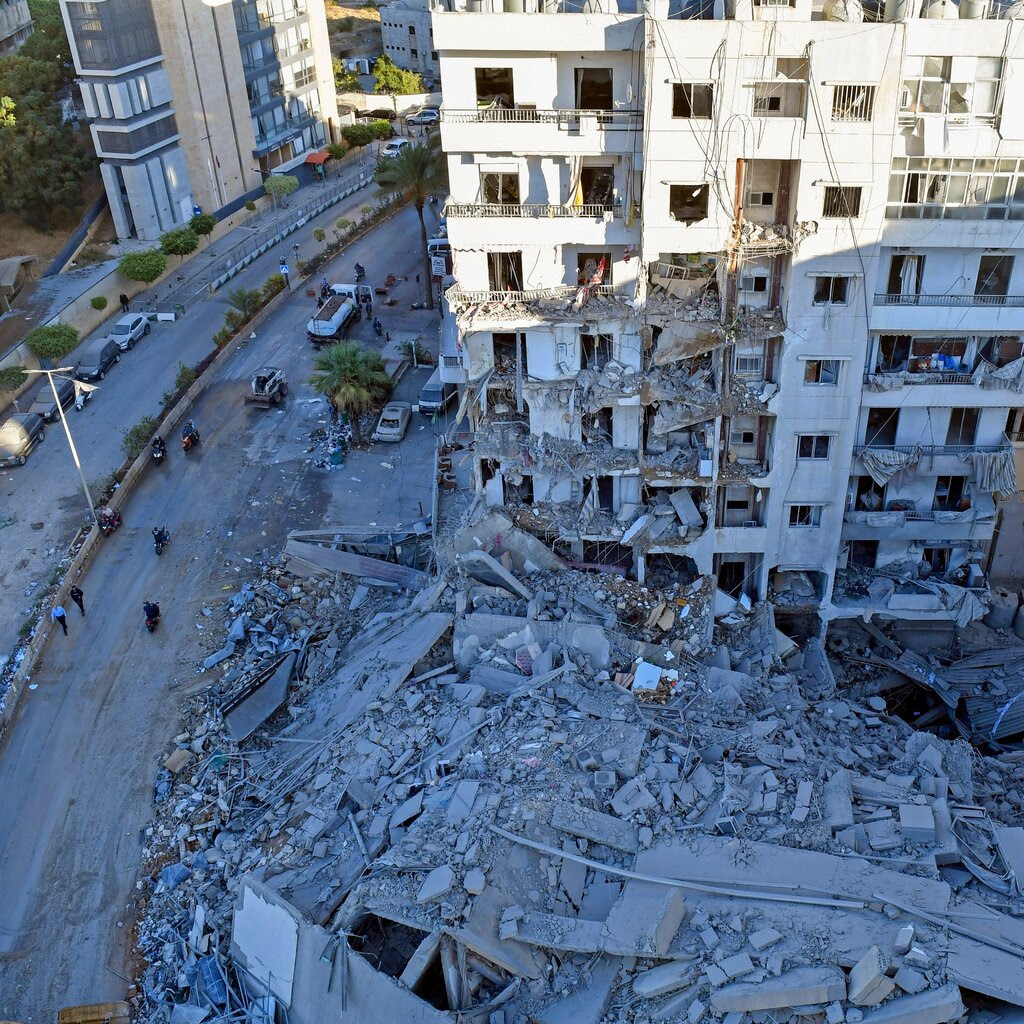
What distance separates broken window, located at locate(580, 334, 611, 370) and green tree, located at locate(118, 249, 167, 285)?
37.6m

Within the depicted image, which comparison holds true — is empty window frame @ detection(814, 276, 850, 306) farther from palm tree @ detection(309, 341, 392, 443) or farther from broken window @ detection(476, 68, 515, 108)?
palm tree @ detection(309, 341, 392, 443)

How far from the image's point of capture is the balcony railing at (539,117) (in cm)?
2928

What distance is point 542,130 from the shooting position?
29516 mm

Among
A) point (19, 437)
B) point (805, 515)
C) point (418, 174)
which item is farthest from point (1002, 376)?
point (19, 437)

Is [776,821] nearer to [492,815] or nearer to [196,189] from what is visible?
[492,815]

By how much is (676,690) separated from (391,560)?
46.0 feet

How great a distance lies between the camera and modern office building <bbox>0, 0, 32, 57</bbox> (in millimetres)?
81500

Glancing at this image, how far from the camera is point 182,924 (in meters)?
25.8

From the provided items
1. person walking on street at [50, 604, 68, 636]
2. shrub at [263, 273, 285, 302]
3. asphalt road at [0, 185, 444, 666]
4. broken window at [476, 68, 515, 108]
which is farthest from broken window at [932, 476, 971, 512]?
shrub at [263, 273, 285, 302]

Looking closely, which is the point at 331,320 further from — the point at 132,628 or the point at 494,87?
the point at 494,87

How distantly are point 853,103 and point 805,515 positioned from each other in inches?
489

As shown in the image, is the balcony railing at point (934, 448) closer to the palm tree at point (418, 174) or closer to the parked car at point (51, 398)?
the palm tree at point (418, 174)

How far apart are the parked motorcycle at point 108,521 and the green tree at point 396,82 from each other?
204 feet

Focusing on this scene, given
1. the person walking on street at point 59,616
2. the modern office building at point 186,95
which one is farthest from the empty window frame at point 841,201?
the modern office building at point 186,95
